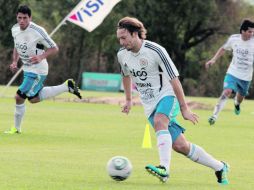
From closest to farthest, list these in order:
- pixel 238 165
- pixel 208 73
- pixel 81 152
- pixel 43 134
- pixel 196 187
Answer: pixel 196 187 < pixel 238 165 < pixel 81 152 < pixel 43 134 < pixel 208 73

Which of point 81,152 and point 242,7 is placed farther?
point 242,7

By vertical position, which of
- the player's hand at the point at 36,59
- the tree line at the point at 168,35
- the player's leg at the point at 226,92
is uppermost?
the player's hand at the point at 36,59

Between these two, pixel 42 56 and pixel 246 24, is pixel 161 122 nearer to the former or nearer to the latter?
pixel 42 56

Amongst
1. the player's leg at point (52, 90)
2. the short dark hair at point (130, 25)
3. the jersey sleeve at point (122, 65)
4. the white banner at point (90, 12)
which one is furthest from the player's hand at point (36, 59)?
the white banner at point (90, 12)

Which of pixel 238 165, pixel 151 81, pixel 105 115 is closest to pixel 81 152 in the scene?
pixel 238 165

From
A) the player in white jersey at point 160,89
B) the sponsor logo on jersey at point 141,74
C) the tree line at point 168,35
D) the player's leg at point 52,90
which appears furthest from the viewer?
the tree line at point 168,35

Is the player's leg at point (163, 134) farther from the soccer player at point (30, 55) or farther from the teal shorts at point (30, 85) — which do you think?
the teal shorts at point (30, 85)

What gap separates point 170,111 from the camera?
10.1 m

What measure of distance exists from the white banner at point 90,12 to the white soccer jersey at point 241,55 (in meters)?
7.90

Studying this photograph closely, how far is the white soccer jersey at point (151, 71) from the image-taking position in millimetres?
10062

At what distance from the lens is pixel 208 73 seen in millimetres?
70625

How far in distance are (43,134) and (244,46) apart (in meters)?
6.57

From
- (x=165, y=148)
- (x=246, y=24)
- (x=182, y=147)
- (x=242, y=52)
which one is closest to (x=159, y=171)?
(x=165, y=148)

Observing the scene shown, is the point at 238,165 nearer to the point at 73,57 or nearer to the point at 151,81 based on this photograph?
the point at 151,81
